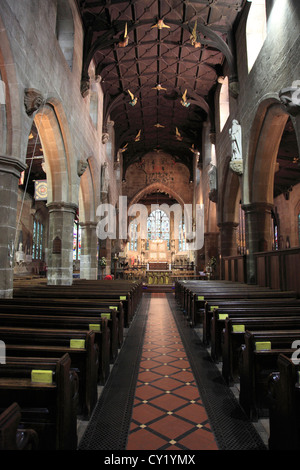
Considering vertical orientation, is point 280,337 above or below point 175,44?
below

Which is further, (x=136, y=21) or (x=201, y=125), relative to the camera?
(x=201, y=125)

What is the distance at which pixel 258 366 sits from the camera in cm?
280

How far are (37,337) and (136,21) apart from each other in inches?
509

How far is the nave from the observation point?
8.10ft

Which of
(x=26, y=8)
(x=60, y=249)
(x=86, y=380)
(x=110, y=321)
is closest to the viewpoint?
(x=86, y=380)

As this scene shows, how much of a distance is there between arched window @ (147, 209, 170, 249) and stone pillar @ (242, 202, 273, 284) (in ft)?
76.0

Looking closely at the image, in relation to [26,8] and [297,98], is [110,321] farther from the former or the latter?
[26,8]

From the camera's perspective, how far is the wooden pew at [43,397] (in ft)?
6.41

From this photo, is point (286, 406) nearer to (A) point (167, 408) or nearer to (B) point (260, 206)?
(A) point (167, 408)

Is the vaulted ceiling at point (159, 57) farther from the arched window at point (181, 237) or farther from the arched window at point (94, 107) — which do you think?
the arched window at point (181, 237)

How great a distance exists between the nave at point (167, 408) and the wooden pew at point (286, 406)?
0.35 metres

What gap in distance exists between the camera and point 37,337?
2861mm

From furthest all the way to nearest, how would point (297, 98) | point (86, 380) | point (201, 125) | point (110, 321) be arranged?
1. point (201, 125)
2. point (297, 98)
3. point (110, 321)
4. point (86, 380)
